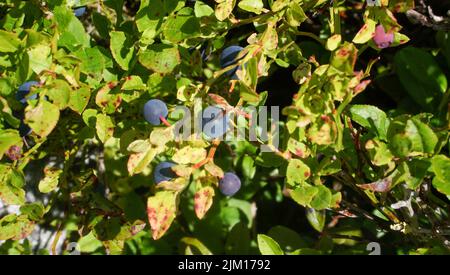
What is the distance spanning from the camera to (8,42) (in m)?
0.92

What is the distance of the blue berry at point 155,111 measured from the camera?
2.85 feet

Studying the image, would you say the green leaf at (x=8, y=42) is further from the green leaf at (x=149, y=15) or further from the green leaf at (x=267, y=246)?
the green leaf at (x=267, y=246)

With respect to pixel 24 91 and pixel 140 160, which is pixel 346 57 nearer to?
pixel 140 160

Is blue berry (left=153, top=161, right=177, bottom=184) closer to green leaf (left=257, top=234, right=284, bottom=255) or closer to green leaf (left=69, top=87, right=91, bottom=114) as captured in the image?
green leaf (left=69, top=87, right=91, bottom=114)

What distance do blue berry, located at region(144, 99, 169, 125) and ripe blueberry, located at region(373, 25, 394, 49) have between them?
1.02 ft

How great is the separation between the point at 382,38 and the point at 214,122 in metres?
0.25

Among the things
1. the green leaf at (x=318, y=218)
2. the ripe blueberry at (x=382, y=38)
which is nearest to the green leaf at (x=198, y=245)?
the green leaf at (x=318, y=218)

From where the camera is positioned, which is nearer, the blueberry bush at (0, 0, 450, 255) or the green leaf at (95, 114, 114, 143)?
the blueberry bush at (0, 0, 450, 255)

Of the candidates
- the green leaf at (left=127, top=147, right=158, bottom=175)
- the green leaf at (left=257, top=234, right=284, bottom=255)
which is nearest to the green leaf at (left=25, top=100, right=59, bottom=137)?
the green leaf at (left=127, top=147, right=158, bottom=175)

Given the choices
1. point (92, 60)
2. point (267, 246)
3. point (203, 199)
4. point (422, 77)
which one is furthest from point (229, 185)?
point (422, 77)

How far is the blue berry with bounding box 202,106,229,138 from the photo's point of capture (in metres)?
0.82
